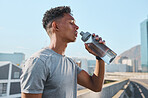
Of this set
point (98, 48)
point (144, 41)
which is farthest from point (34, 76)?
point (144, 41)

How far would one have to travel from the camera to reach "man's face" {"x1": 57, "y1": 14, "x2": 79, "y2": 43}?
4.46 ft

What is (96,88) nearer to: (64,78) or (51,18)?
(64,78)

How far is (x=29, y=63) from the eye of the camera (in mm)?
1033

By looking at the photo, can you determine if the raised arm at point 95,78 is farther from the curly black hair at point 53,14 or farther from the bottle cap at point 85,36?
the curly black hair at point 53,14

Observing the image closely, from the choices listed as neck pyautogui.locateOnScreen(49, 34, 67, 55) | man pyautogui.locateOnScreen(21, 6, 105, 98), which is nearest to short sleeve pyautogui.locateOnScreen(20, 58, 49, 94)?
man pyautogui.locateOnScreen(21, 6, 105, 98)

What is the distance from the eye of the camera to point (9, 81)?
45.5 metres

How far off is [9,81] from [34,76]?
49651mm

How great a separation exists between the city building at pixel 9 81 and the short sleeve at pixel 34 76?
154 ft

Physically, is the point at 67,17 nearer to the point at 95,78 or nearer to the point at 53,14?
the point at 53,14

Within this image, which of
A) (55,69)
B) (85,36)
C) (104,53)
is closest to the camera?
(55,69)

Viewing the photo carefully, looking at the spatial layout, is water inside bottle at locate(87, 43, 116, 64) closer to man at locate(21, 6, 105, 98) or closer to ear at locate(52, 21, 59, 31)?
man at locate(21, 6, 105, 98)

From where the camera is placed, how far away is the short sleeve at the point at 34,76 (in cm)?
99

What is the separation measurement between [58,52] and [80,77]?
0.42 m

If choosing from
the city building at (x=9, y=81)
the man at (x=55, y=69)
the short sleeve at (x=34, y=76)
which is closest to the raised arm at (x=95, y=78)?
the man at (x=55, y=69)
